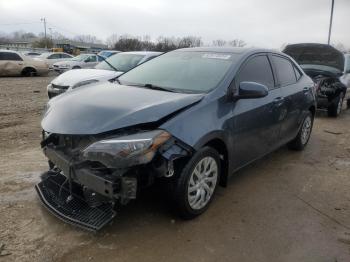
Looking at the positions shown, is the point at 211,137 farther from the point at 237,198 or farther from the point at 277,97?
the point at 277,97

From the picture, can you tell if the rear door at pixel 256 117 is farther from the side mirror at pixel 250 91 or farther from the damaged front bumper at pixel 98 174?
the damaged front bumper at pixel 98 174

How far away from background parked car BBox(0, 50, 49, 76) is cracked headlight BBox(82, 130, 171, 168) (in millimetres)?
17868

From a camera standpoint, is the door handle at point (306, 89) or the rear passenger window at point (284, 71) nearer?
the rear passenger window at point (284, 71)

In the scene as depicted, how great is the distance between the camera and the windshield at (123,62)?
30.0 ft

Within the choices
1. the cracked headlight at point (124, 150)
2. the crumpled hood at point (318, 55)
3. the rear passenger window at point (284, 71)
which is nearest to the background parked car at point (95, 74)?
the rear passenger window at point (284, 71)

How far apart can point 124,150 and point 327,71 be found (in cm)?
813

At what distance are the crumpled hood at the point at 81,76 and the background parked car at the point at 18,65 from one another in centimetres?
1197

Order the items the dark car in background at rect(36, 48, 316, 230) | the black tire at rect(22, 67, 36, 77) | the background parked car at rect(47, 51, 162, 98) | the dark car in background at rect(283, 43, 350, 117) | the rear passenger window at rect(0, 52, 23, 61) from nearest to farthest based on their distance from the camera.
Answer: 1. the dark car in background at rect(36, 48, 316, 230)
2. the background parked car at rect(47, 51, 162, 98)
3. the dark car in background at rect(283, 43, 350, 117)
4. the rear passenger window at rect(0, 52, 23, 61)
5. the black tire at rect(22, 67, 36, 77)

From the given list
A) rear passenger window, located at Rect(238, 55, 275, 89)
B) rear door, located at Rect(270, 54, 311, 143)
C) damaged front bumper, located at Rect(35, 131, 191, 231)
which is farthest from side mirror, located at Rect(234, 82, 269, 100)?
rear door, located at Rect(270, 54, 311, 143)

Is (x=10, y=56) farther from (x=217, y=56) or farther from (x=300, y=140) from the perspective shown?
(x=217, y=56)

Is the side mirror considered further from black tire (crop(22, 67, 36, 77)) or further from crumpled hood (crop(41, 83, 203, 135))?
black tire (crop(22, 67, 36, 77))

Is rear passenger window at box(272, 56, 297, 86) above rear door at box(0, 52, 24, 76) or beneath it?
above

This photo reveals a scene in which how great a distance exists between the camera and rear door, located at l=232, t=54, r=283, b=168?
12.8ft

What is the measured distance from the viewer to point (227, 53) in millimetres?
4371
